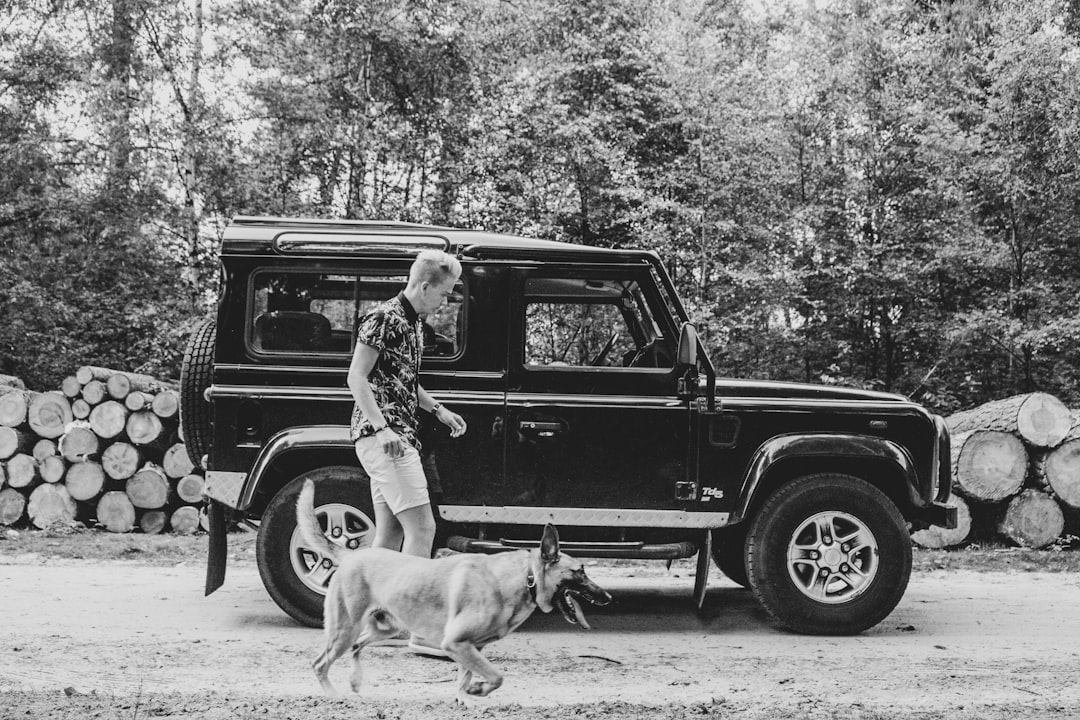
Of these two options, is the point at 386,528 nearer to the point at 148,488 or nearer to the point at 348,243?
the point at 348,243

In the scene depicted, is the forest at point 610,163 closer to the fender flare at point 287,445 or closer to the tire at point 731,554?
the tire at point 731,554

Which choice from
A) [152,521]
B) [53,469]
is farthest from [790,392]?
[53,469]

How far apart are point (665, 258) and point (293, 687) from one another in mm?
12656

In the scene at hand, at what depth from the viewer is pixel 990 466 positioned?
382 inches

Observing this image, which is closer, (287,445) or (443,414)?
(443,414)

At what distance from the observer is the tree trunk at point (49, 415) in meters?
10.5

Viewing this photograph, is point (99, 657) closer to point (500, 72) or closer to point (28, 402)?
point (28, 402)

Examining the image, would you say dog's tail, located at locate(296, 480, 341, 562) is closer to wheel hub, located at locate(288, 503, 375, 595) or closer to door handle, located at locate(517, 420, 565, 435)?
wheel hub, located at locate(288, 503, 375, 595)

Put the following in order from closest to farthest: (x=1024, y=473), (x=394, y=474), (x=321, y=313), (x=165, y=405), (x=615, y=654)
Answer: (x=394, y=474), (x=615, y=654), (x=321, y=313), (x=1024, y=473), (x=165, y=405)

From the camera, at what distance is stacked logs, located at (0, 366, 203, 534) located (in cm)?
1039

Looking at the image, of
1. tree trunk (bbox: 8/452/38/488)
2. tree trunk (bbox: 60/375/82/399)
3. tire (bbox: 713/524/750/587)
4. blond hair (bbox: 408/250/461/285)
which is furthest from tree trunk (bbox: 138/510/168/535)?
blond hair (bbox: 408/250/461/285)

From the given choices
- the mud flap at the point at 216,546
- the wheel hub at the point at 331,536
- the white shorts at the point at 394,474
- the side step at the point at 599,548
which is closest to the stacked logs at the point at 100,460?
the mud flap at the point at 216,546

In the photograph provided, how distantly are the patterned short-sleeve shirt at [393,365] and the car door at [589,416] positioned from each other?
1.40 meters

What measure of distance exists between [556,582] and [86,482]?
8087mm
